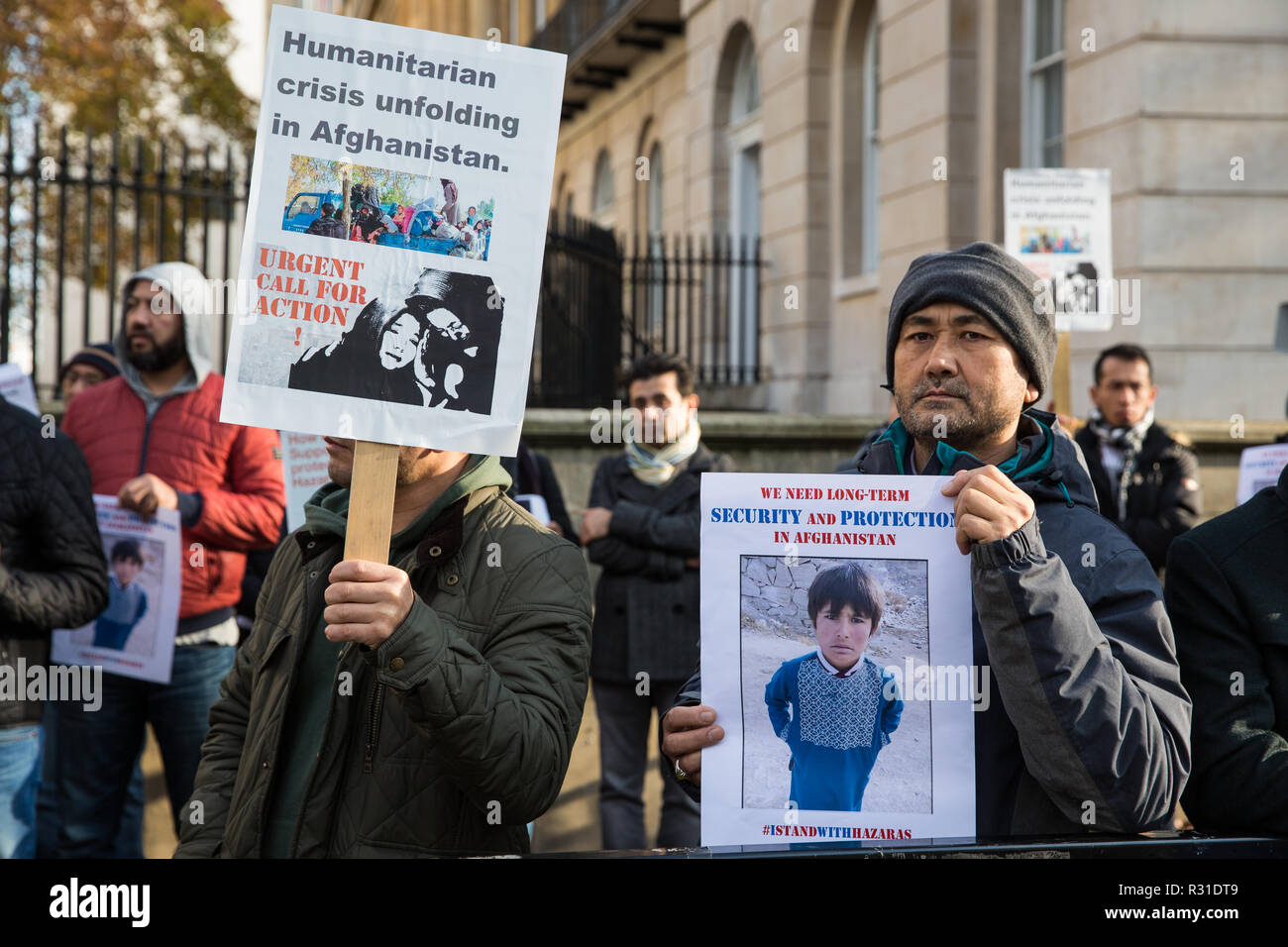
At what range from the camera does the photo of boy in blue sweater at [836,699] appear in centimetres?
211

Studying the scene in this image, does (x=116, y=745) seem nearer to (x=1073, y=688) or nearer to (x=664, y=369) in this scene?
(x=664, y=369)

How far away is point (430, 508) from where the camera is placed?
8.16 ft

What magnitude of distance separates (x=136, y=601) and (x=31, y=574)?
990mm

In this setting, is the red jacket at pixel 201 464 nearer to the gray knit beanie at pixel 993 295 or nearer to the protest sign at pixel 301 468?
the protest sign at pixel 301 468

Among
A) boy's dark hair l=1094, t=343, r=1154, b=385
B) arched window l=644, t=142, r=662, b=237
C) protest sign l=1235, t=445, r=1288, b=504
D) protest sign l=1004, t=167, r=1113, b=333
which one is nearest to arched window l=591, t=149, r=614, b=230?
arched window l=644, t=142, r=662, b=237

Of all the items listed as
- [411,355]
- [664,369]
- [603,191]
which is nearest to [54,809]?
[664,369]

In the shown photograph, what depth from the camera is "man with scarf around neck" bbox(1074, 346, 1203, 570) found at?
638 centimetres

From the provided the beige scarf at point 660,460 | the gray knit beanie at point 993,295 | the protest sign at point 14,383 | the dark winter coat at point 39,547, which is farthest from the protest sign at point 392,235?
the beige scarf at point 660,460

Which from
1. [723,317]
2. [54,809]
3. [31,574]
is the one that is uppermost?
[723,317]

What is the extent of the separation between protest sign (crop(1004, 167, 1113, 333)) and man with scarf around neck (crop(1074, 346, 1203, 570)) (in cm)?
28
